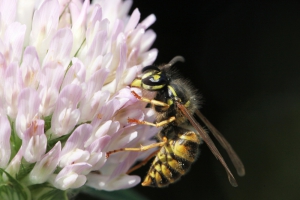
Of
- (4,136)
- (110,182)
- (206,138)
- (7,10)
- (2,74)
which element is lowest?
(110,182)

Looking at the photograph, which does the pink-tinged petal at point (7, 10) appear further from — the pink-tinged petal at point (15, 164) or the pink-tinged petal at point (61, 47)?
the pink-tinged petal at point (15, 164)

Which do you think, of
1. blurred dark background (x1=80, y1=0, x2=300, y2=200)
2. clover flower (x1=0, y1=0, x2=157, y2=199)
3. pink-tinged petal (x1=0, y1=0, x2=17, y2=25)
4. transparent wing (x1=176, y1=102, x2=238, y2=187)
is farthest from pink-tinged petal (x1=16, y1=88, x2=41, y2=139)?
blurred dark background (x1=80, y1=0, x2=300, y2=200)

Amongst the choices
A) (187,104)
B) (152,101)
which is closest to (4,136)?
(152,101)

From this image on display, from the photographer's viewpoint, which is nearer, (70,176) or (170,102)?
(70,176)

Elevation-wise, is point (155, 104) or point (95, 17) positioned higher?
point (95, 17)

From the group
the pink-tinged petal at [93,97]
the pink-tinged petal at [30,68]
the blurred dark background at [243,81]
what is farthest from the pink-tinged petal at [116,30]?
the blurred dark background at [243,81]

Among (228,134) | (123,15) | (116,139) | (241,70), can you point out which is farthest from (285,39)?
(116,139)

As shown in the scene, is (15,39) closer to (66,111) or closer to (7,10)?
(7,10)
